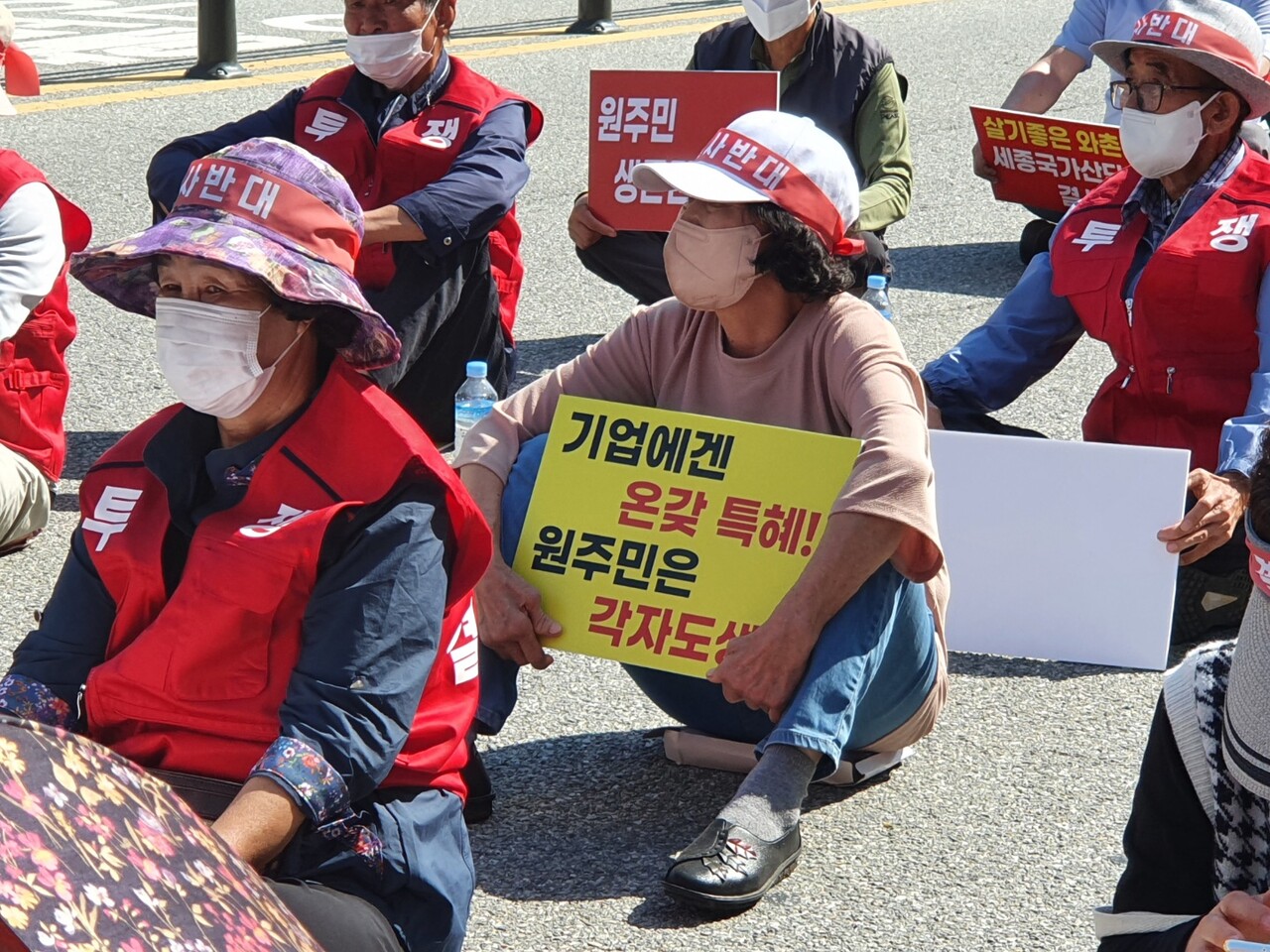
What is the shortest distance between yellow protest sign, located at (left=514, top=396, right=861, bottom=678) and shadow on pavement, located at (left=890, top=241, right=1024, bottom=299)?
13.9 feet

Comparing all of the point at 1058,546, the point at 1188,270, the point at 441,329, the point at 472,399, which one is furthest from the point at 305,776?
the point at 441,329

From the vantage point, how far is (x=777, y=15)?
599cm

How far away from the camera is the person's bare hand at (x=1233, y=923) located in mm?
2039

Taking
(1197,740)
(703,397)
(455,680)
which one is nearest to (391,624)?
A: (455,680)

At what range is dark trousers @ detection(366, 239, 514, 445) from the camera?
540cm

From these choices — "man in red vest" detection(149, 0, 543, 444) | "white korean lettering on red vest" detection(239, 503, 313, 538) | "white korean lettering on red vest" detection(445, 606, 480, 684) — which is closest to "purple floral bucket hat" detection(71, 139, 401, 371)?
"white korean lettering on red vest" detection(239, 503, 313, 538)

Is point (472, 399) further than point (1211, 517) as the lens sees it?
Yes

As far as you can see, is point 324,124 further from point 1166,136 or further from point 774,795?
point 774,795

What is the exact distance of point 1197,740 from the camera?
2.21m

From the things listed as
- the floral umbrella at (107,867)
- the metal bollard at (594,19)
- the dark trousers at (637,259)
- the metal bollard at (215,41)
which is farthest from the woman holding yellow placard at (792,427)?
the metal bollard at (594,19)

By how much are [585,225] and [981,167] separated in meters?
1.85

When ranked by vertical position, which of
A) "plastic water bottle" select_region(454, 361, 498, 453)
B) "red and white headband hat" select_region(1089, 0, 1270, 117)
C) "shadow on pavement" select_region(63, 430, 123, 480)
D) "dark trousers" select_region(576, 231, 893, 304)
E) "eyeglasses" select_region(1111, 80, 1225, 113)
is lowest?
"shadow on pavement" select_region(63, 430, 123, 480)

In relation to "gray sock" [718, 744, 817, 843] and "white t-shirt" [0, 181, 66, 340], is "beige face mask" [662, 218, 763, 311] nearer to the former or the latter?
"gray sock" [718, 744, 817, 843]

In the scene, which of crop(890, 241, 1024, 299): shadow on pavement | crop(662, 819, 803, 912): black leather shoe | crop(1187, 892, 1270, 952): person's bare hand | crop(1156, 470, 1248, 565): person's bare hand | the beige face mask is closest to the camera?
crop(1187, 892, 1270, 952): person's bare hand
